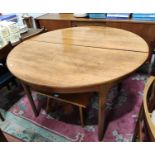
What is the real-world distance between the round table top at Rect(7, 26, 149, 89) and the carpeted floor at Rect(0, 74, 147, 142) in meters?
0.67

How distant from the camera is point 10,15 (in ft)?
6.45

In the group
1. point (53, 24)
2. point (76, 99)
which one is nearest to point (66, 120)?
point (76, 99)

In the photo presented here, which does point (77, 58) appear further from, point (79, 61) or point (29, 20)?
point (29, 20)

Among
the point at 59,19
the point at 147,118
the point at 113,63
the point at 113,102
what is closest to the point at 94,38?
the point at 113,63

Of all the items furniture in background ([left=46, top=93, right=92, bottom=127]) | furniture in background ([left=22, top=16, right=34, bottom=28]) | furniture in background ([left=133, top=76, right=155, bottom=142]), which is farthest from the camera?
furniture in background ([left=22, top=16, right=34, bottom=28])

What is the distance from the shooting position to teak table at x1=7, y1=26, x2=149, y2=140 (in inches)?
39.7

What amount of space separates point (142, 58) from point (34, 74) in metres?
0.82

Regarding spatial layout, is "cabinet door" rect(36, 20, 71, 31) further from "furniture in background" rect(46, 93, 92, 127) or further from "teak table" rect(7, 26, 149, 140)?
"furniture in background" rect(46, 93, 92, 127)

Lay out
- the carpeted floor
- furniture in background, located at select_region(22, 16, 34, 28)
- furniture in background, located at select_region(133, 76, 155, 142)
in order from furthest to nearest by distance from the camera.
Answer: furniture in background, located at select_region(22, 16, 34, 28), the carpeted floor, furniture in background, located at select_region(133, 76, 155, 142)

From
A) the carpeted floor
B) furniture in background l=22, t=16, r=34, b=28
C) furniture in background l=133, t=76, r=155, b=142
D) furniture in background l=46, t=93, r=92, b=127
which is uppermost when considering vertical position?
furniture in background l=22, t=16, r=34, b=28

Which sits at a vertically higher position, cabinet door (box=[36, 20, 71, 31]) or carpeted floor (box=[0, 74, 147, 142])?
cabinet door (box=[36, 20, 71, 31])

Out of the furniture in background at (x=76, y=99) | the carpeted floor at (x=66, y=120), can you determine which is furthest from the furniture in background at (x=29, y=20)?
the furniture in background at (x=76, y=99)

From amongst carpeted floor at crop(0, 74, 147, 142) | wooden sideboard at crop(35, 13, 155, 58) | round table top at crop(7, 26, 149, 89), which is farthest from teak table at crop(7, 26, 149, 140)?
wooden sideboard at crop(35, 13, 155, 58)

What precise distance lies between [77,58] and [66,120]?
700 millimetres
